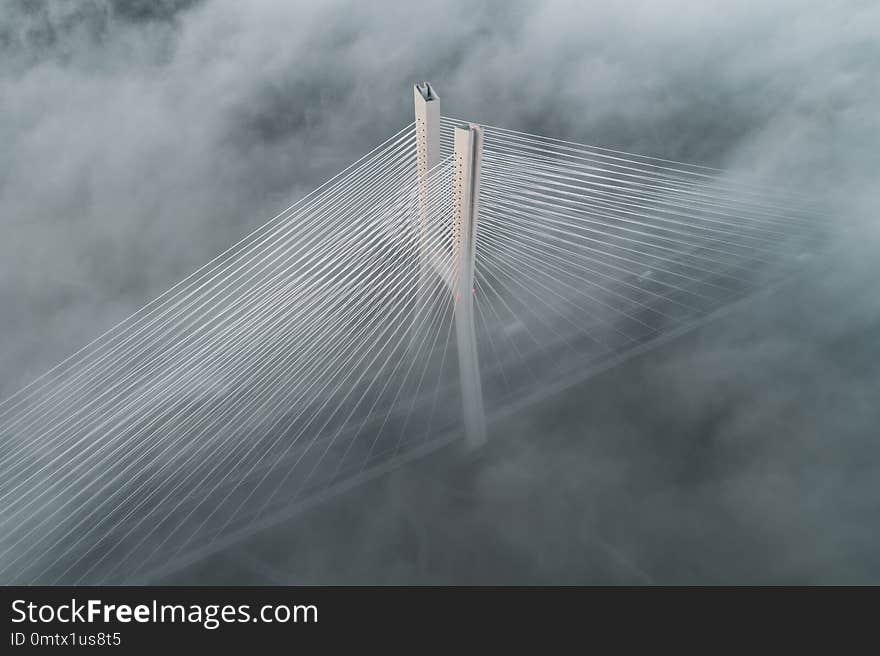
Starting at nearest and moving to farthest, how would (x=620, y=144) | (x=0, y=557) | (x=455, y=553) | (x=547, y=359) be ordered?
(x=0, y=557) < (x=455, y=553) < (x=547, y=359) < (x=620, y=144)

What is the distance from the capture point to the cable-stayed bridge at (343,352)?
5.57 m

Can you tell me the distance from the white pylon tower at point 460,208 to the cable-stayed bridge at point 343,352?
17mm

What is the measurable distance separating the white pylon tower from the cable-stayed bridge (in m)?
0.02

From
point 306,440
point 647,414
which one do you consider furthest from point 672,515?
point 306,440

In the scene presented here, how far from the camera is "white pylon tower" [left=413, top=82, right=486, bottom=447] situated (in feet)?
15.1

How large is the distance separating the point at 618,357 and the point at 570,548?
2416 millimetres

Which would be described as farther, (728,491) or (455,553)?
(728,491)

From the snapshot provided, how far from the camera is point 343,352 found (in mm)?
6605

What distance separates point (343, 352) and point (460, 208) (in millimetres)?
2317

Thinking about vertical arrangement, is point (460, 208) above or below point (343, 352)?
below

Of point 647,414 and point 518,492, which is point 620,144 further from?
point 518,492

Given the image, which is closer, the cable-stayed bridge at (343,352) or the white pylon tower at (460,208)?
the white pylon tower at (460,208)

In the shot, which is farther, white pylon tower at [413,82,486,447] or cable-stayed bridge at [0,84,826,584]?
cable-stayed bridge at [0,84,826,584]

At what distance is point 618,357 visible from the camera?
787 centimetres
